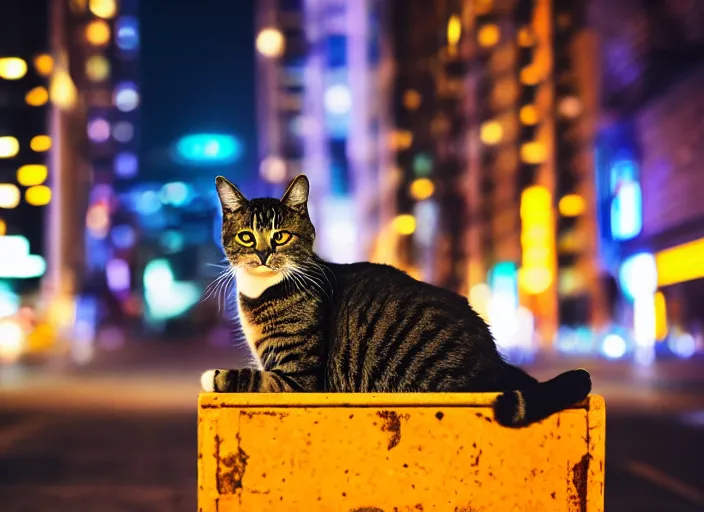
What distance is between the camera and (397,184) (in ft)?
352

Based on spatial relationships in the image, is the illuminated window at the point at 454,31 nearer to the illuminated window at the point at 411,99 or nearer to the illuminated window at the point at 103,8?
the illuminated window at the point at 411,99

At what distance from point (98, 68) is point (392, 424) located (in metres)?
97.2

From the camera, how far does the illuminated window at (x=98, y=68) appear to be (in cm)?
9219

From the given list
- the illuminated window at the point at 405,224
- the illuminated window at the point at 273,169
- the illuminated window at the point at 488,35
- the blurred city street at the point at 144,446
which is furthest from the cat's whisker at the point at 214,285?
the illuminated window at the point at 273,169

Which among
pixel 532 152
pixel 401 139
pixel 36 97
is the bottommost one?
pixel 532 152

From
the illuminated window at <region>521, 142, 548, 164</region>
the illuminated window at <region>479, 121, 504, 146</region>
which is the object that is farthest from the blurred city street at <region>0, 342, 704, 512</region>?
the illuminated window at <region>479, 121, 504, 146</region>

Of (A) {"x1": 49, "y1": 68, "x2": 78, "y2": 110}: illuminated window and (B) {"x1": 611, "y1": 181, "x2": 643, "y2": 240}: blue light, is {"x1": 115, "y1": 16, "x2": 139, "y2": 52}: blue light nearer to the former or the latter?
(A) {"x1": 49, "y1": 68, "x2": 78, "y2": 110}: illuminated window

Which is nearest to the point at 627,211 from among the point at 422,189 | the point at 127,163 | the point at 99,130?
the point at 422,189

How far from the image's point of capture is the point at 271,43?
5453 inches

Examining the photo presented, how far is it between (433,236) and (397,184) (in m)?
15.9

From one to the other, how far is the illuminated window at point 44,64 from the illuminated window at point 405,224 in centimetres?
4706

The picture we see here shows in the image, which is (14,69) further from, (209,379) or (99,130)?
(209,379)

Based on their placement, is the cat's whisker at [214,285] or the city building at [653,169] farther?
the city building at [653,169]

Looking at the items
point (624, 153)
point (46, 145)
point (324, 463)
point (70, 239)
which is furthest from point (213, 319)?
point (324, 463)
